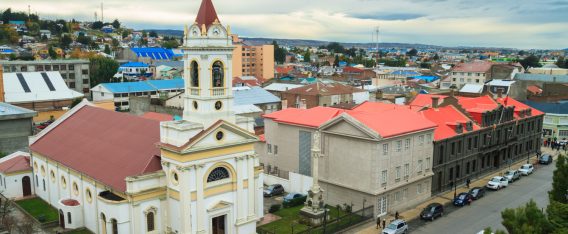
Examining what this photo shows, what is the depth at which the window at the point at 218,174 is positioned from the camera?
113 feet

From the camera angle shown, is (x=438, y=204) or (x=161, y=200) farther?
(x=438, y=204)

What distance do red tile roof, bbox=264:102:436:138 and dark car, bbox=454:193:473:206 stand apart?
7564mm

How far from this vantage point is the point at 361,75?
163125mm

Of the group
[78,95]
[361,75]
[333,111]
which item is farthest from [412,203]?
[361,75]

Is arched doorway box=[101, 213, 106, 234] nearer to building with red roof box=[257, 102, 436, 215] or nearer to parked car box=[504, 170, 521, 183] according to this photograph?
building with red roof box=[257, 102, 436, 215]

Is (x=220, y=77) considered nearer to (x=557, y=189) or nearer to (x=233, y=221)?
(x=233, y=221)

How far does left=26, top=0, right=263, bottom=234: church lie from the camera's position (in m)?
33.3

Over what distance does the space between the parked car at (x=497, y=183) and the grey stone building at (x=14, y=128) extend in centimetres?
5695

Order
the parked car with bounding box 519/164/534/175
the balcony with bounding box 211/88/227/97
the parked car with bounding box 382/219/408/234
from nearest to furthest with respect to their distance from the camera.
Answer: the balcony with bounding box 211/88/227/97, the parked car with bounding box 382/219/408/234, the parked car with bounding box 519/164/534/175

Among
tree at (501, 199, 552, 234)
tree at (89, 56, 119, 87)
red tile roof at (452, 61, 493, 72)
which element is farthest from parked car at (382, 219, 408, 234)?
tree at (89, 56, 119, 87)

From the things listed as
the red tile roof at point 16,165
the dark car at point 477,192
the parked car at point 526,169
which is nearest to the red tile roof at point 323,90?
the parked car at point 526,169

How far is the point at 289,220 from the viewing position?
139 feet

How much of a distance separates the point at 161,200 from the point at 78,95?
72.6m

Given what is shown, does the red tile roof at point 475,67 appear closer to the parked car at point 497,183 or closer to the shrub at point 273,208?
the parked car at point 497,183
